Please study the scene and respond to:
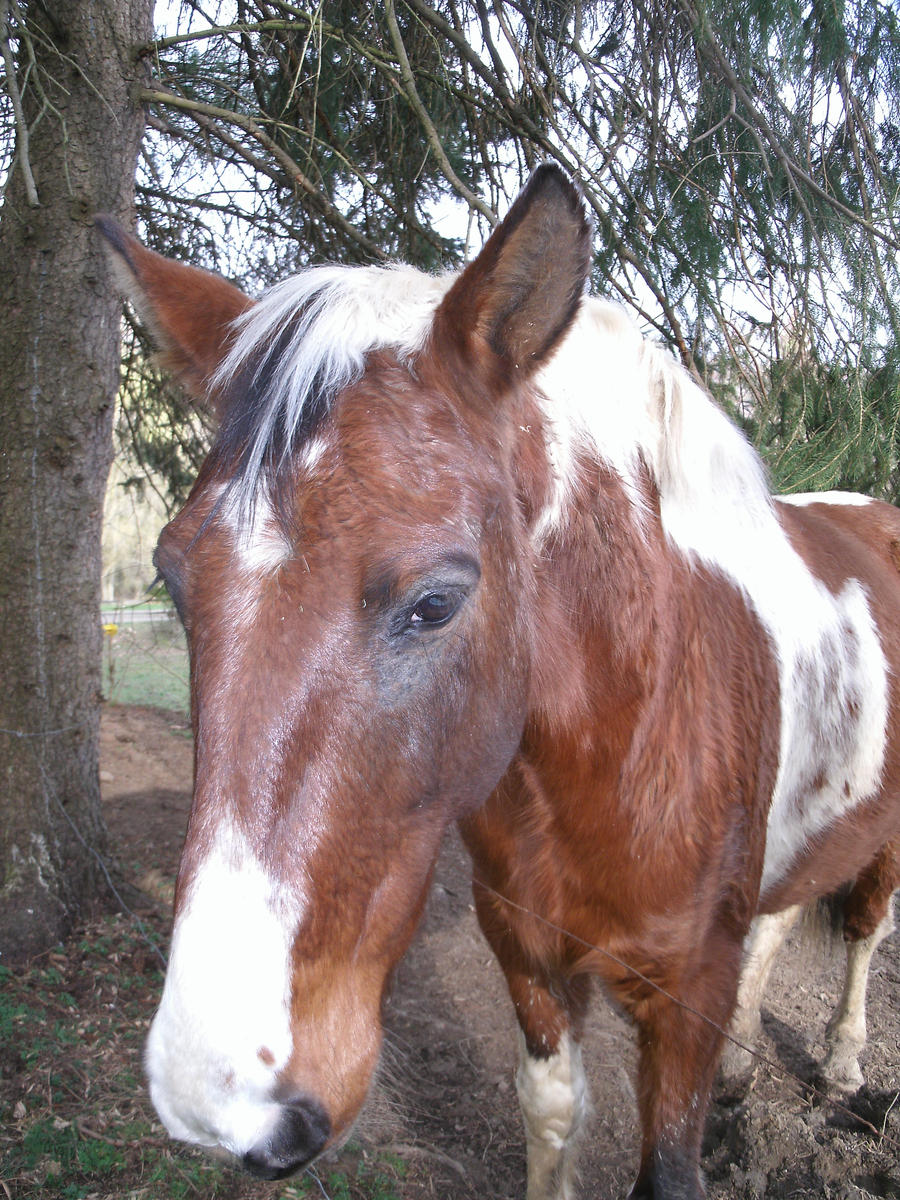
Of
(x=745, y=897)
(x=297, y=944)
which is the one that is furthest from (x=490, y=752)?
(x=745, y=897)

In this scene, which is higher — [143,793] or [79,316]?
[79,316]

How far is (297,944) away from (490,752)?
1.67 ft

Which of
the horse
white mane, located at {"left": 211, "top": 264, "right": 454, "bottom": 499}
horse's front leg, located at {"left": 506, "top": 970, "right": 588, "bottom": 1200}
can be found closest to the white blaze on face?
the horse

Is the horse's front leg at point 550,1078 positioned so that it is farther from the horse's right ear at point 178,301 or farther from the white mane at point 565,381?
the horse's right ear at point 178,301

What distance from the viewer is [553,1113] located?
7.23ft

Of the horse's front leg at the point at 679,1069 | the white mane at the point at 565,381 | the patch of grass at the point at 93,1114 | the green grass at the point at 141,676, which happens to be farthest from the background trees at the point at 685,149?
the green grass at the point at 141,676

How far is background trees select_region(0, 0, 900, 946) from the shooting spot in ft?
9.80

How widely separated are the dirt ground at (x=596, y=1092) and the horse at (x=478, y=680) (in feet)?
1.56

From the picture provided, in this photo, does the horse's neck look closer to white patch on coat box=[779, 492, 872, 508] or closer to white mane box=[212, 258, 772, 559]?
white mane box=[212, 258, 772, 559]

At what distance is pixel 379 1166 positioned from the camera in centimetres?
239

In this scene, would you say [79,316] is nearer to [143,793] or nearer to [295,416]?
[295,416]

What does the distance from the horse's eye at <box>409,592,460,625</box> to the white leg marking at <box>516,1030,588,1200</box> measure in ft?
5.20

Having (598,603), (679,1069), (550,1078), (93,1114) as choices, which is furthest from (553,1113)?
(598,603)

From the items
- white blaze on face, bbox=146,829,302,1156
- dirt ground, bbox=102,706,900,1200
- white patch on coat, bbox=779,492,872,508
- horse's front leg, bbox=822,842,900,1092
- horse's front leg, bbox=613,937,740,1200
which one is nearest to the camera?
white blaze on face, bbox=146,829,302,1156
